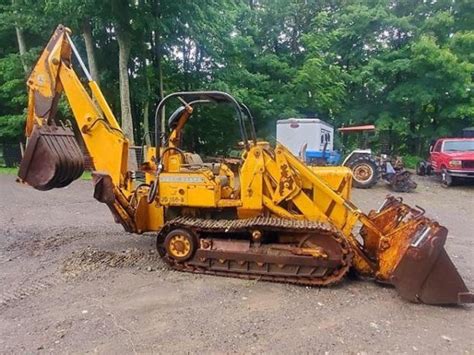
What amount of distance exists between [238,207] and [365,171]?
32.4ft

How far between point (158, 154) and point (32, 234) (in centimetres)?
314

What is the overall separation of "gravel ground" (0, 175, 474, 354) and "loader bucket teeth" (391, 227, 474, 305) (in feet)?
0.40

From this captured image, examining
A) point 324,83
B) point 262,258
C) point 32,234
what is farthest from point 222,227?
point 324,83

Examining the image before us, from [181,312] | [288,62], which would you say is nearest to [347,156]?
[288,62]

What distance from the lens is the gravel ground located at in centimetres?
328

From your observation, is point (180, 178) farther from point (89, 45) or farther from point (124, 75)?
point (89, 45)

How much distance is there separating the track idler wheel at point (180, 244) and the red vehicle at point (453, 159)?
41.7 ft

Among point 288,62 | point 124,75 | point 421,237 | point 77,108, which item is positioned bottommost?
point 421,237

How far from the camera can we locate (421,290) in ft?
13.2

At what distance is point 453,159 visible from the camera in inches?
565

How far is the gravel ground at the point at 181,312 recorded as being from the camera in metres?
3.28

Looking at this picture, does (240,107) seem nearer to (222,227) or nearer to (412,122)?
(222,227)

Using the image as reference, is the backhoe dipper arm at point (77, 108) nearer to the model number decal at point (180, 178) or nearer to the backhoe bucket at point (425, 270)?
the model number decal at point (180, 178)

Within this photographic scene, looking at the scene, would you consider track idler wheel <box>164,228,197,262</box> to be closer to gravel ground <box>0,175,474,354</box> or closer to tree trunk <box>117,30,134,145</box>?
gravel ground <box>0,175,474,354</box>
